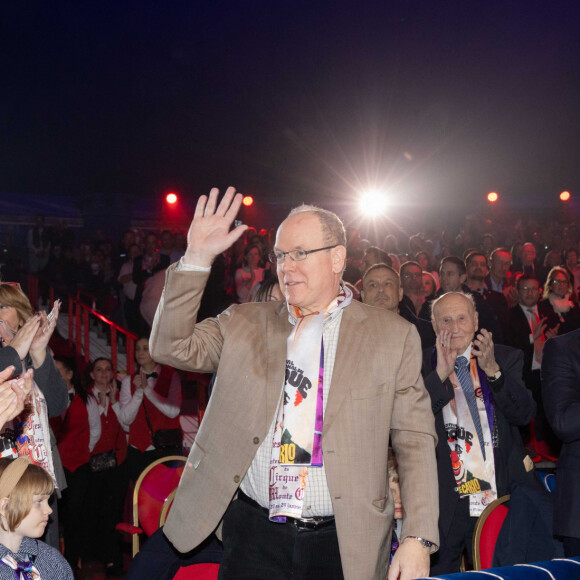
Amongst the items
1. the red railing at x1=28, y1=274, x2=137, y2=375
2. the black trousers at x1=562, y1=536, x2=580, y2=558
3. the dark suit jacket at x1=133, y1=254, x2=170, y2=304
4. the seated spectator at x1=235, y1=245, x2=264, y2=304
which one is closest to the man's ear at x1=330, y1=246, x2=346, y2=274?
the black trousers at x1=562, y1=536, x2=580, y2=558

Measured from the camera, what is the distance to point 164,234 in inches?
421

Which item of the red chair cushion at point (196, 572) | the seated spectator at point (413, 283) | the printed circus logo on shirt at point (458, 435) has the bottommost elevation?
the red chair cushion at point (196, 572)

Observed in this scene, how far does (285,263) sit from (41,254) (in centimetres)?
1131

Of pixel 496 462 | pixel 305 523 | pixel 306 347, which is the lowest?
pixel 305 523

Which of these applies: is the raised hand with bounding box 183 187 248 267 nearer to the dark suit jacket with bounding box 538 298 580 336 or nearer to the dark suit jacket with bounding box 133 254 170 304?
the dark suit jacket with bounding box 538 298 580 336

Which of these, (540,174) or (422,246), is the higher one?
(540,174)

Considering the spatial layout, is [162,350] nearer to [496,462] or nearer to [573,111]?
[496,462]

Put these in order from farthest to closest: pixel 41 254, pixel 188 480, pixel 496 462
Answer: pixel 41 254
pixel 496 462
pixel 188 480

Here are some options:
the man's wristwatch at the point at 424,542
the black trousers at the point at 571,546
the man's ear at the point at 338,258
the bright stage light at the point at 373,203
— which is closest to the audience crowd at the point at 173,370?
the black trousers at the point at 571,546

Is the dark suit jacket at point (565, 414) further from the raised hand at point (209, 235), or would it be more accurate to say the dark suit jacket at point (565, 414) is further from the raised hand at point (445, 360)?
the raised hand at point (209, 235)

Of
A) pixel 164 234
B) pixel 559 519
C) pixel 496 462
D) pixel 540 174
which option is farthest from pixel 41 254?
pixel 540 174

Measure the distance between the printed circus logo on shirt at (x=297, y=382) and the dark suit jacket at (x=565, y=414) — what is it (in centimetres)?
128

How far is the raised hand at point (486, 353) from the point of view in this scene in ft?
13.2

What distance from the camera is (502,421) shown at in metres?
4.21
